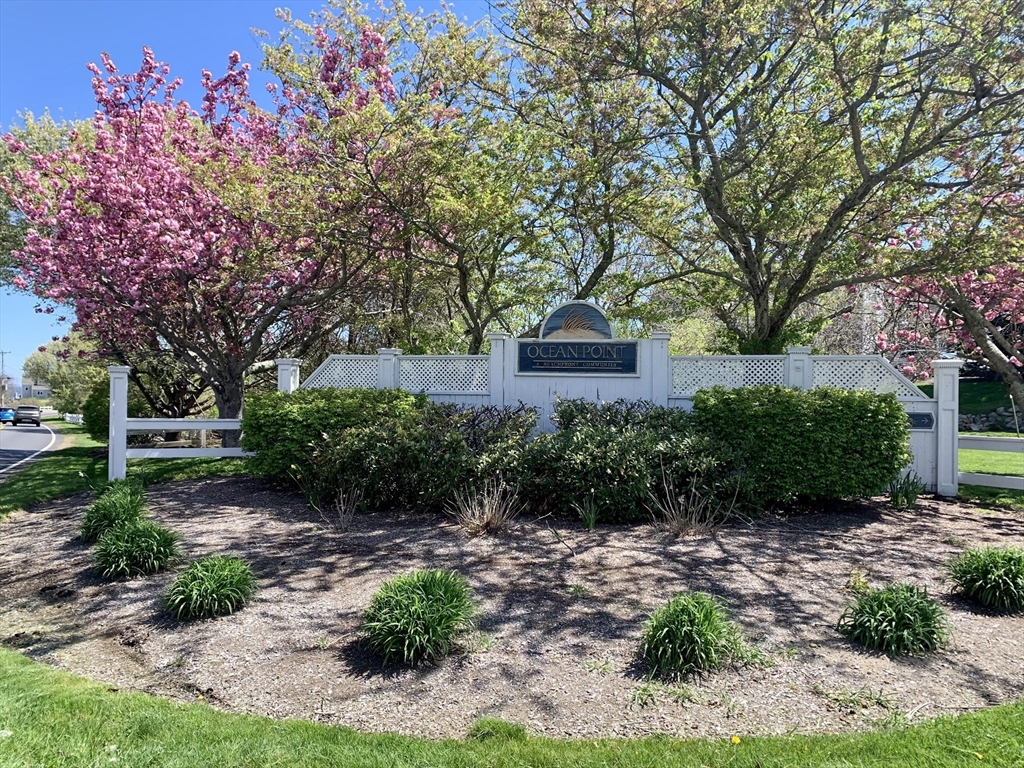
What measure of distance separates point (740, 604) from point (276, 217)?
29.7 feet

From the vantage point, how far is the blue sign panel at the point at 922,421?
27.8 ft

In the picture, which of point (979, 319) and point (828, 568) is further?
point (979, 319)

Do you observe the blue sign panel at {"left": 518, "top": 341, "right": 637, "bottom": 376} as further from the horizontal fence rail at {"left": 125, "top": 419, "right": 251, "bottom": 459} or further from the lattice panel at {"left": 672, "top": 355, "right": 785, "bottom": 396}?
the horizontal fence rail at {"left": 125, "top": 419, "right": 251, "bottom": 459}

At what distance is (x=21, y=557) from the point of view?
570 cm

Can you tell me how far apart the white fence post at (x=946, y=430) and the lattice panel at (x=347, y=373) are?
8.09 metres

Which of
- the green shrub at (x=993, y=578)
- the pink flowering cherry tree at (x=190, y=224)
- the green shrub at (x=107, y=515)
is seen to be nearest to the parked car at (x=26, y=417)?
the pink flowering cherry tree at (x=190, y=224)

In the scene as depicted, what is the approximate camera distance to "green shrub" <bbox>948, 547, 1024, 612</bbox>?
13.6 ft

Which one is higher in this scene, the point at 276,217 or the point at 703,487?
the point at 276,217

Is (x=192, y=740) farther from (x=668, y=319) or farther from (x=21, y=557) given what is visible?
(x=668, y=319)

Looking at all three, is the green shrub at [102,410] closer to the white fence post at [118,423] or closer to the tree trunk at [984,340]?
the white fence post at [118,423]

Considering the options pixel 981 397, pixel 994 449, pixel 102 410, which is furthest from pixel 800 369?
pixel 981 397

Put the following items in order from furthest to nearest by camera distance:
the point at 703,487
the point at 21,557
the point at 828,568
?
1. the point at 703,487
2. the point at 21,557
3. the point at 828,568

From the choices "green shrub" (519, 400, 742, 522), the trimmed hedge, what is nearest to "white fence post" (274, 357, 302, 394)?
the trimmed hedge

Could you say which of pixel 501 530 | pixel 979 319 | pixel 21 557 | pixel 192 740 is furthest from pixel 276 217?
pixel 979 319
